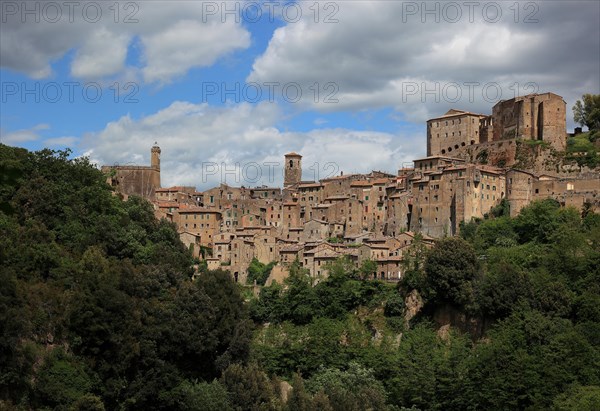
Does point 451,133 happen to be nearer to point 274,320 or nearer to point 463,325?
point 274,320

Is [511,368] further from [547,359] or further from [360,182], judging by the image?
[360,182]

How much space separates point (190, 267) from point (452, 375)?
54.6 feet

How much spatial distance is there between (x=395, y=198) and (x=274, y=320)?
17268 millimetres

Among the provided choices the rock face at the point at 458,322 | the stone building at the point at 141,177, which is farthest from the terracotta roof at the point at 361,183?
the rock face at the point at 458,322

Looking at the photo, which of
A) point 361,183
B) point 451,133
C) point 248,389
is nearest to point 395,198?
point 361,183

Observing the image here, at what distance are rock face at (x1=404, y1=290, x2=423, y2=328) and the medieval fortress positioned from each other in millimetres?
3486

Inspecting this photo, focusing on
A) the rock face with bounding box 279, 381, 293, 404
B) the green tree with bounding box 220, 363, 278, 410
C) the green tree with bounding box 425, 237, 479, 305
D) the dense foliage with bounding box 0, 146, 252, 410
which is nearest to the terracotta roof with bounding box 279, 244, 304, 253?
the green tree with bounding box 425, 237, 479, 305

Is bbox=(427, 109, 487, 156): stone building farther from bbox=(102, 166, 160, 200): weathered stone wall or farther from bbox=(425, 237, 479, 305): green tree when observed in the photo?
bbox=(102, 166, 160, 200): weathered stone wall

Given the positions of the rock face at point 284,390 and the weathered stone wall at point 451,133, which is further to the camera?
the weathered stone wall at point 451,133

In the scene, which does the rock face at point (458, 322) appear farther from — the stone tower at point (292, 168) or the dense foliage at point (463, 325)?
the stone tower at point (292, 168)

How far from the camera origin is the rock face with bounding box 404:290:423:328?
52.0m

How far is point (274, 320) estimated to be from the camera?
5522 cm

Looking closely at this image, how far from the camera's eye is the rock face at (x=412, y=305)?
5203 centimetres

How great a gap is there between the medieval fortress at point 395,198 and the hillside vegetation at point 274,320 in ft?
10.5
